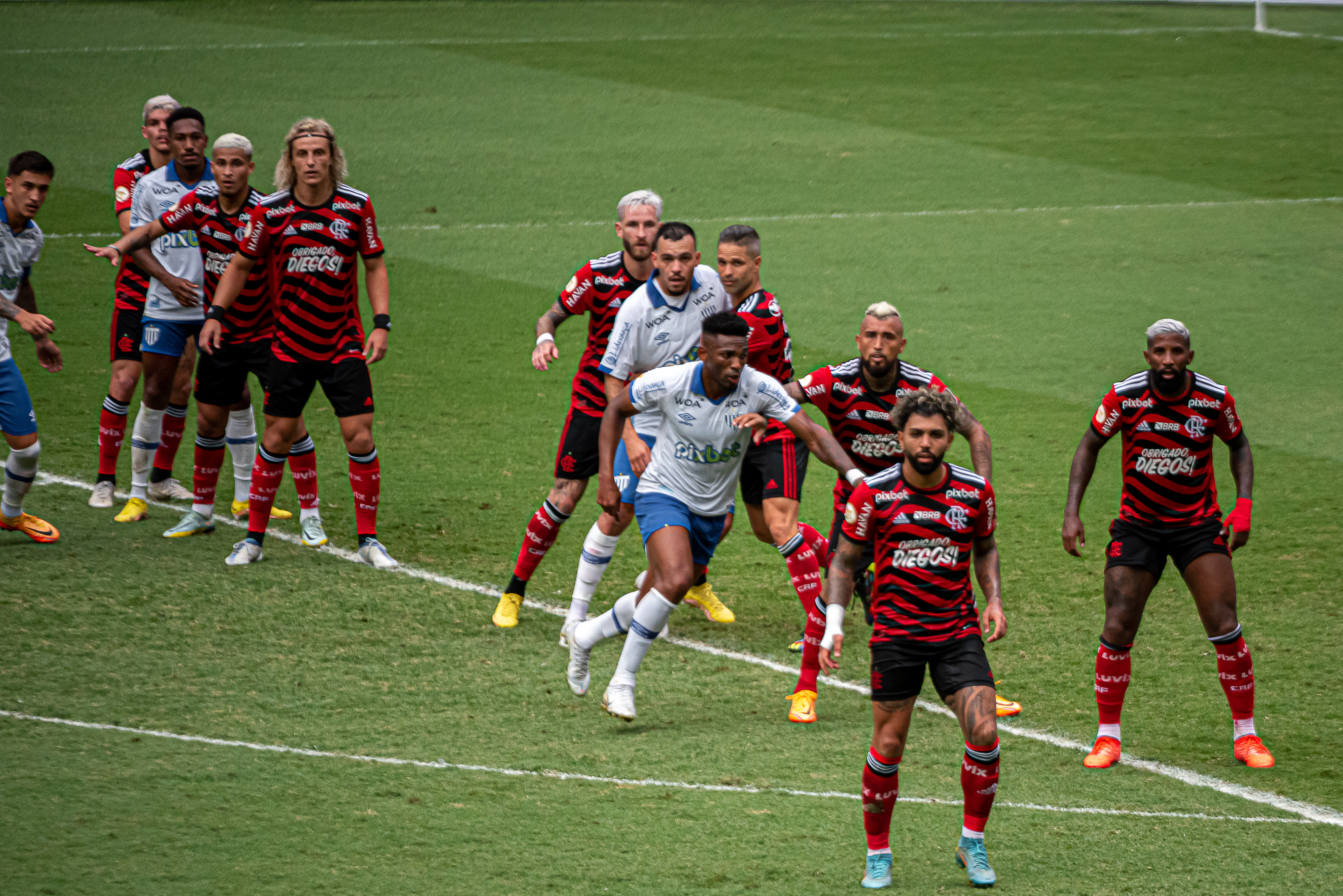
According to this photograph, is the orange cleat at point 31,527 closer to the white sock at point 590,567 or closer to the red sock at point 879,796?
the white sock at point 590,567

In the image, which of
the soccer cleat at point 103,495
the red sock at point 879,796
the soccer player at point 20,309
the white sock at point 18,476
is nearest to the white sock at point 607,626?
the red sock at point 879,796

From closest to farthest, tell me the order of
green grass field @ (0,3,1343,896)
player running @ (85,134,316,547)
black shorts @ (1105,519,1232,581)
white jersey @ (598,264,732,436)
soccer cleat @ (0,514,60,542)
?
green grass field @ (0,3,1343,896) < black shorts @ (1105,519,1232,581) < white jersey @ (598,264,732,436) < player running @ (85,134,316,547) < soccer cleat @ (0,514,60,542)

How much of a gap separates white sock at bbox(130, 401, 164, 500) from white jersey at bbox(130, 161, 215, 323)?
0.67m

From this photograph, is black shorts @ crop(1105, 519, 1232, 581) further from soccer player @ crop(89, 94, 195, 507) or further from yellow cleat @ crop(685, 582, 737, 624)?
soccer player @ crop(89, 94, 195, 507)

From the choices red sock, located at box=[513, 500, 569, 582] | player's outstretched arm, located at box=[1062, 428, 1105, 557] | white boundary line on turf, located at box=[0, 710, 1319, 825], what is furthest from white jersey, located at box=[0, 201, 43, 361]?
player's outstretched arm, located at box=[1062, 428, 1105, 557]

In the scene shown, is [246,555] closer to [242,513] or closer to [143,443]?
[242,513]

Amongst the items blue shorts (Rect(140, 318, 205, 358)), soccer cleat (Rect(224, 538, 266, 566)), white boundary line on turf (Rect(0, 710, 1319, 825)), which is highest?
blue shorts (Rect(140, 318, 205, 358))

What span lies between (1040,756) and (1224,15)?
29.0 m

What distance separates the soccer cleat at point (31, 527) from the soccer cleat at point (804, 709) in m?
5.09

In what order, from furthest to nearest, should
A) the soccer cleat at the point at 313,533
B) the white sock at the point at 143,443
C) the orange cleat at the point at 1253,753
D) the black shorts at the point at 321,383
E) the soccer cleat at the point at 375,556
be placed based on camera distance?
the white sock at the point at 143,443 < the soccer cleat at the point at 313,533 < the soccer cleat at the point at 375,556 < the black shorts at the point at 321,383 < the orange cleat at the point at 1253,753

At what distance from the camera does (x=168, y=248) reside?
1064 cm

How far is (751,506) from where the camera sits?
27.2 ft

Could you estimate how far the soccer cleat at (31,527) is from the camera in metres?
10.0

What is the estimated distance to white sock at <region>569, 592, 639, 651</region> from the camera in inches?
308
